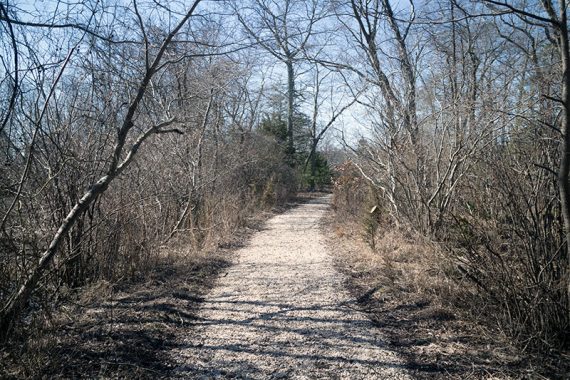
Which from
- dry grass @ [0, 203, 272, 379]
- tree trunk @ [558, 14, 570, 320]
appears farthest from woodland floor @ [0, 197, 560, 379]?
tree trunk @ [558, 14, 570, 320]

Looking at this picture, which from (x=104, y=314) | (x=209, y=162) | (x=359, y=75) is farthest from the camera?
(x=209, y=162)

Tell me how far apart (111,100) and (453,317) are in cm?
505

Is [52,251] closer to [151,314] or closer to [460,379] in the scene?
[151,314]

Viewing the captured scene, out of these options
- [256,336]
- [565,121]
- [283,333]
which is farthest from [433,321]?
[565,121]

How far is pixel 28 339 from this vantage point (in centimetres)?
317

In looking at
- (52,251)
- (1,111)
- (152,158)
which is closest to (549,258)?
(52,251)

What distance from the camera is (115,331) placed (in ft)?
12.7

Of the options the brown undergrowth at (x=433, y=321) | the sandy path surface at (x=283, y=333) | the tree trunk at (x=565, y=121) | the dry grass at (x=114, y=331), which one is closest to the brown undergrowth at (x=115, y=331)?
the dry grass at (x=114, y=331)

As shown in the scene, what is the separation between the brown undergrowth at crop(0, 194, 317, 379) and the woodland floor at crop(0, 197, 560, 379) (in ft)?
0.04

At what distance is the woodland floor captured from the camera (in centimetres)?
327

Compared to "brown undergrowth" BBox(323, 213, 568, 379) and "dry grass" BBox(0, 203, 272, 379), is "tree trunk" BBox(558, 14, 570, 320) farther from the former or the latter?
"dry grass" BBox(0, 203, 272, 379)

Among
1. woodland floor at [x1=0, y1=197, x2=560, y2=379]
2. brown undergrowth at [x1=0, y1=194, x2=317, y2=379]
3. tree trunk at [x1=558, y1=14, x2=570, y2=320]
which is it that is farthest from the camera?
woodland floor at [x1=0, y1=197, x2=560, y2=379]

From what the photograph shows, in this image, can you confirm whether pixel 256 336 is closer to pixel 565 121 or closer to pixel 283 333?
pixel 283 333

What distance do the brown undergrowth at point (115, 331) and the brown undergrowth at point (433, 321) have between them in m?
2.29
